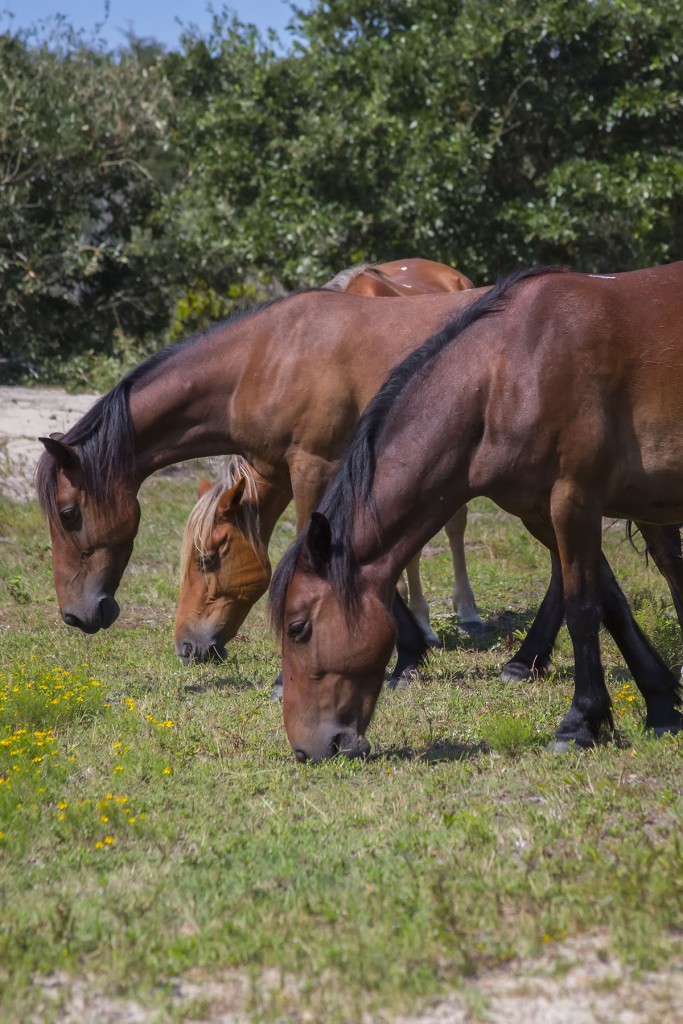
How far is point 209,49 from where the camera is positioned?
55.4 feet

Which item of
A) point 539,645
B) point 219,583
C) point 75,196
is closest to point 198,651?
point 219,583

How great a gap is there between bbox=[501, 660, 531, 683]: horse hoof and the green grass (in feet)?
0.23

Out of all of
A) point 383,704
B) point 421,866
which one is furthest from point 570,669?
point 421,866

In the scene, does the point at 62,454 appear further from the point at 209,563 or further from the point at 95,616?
the point at 209,563

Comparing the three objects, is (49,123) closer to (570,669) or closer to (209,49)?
(209,49)

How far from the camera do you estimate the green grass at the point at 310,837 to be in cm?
330

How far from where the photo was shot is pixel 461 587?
27.6 ft

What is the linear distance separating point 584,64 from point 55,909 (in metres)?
13.9

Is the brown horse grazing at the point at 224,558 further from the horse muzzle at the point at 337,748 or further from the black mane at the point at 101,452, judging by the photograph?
the horse muzzle at the point at 337,748

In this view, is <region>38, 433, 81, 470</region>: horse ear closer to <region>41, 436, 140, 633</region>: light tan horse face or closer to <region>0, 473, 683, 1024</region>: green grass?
<region>41, 436, 140, 633</region>: light tan horse face

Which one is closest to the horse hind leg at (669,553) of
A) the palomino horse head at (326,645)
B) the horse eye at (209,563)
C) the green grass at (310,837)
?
the green grass at (310,837)

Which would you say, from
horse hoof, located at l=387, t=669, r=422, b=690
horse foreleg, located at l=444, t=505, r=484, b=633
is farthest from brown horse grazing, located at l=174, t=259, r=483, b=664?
horse foreleg, located at l=444, t=505, r=484, b=633

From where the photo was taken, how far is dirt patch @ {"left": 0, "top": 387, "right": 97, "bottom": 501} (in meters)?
12.2

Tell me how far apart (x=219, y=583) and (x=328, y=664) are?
234 centimetres
